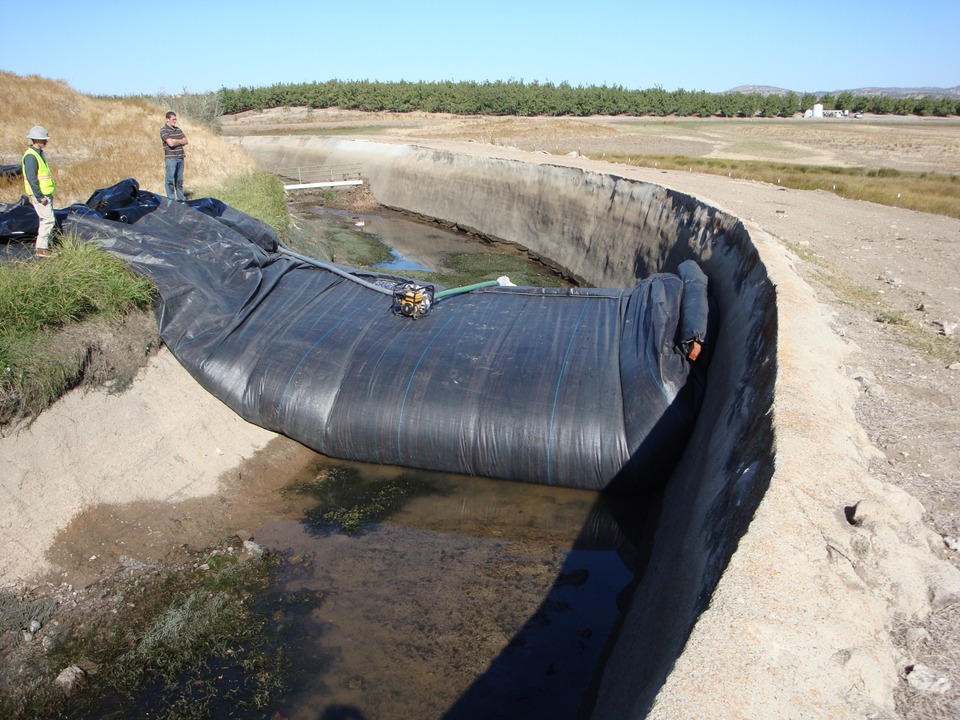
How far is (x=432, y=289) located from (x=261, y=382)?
2.05 m

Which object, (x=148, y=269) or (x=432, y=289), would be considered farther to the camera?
(x=432, y=289)

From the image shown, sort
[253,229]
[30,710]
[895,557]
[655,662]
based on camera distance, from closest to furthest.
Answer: [895,557] < [655,662] < [30,710] < [253,229]

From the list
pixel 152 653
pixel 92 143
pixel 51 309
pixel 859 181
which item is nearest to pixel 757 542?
pixel 152 653

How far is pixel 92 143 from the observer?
1684cm

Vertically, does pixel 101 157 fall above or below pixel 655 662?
above

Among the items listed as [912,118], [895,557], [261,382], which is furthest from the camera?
[912,118]

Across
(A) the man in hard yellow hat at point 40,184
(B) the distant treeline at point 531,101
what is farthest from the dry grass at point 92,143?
(B) the distant treeline at point 531,101

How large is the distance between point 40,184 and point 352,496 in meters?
4.30

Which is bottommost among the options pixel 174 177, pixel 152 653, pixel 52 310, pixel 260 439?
pixel 152 653

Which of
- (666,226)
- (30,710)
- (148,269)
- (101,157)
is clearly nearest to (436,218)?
(101,157)

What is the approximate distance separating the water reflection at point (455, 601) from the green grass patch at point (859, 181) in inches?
434

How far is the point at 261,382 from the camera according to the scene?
22.3 feet

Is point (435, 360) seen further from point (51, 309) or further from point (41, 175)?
point (41, 175)

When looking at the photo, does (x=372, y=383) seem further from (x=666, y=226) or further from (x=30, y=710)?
(x=666, y=226)
